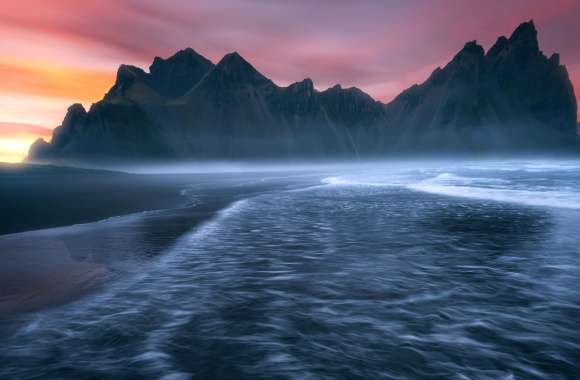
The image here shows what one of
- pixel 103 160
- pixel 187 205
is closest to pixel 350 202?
pixel 187 205

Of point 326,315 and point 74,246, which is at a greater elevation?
point 74,246

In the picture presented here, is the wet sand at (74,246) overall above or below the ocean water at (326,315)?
above

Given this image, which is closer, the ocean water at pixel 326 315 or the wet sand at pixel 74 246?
the ocean water at pixel 326 315

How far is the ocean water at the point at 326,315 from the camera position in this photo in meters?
4.97

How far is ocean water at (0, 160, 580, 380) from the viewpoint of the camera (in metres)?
4.97

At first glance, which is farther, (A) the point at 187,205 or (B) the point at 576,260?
(A) the point at 187,205

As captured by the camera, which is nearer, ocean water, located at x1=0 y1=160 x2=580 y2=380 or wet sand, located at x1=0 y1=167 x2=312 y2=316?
ocean water, located at x1=0 y1=160 x2=580 y2=380

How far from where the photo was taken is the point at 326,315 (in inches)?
259

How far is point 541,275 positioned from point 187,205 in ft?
64.7

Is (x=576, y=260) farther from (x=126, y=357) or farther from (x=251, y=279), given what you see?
(x=126, y=357)

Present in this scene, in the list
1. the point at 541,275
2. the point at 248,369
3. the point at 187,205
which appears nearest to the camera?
the point at 248,369

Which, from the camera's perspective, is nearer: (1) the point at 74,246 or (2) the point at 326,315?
(2) the point at 326,315

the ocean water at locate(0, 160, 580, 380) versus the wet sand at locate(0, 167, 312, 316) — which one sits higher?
the wet sand at locate(0, 167, 312, 316)

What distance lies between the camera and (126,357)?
205 inches
